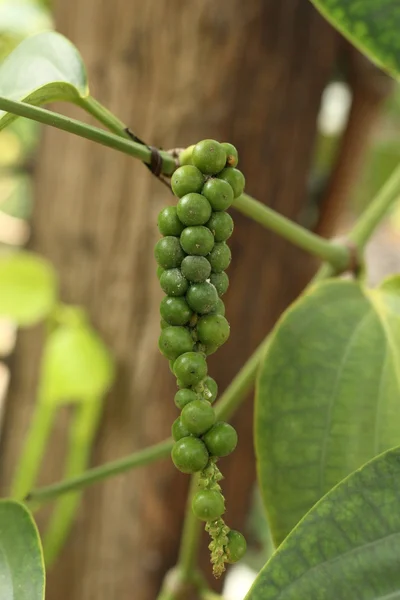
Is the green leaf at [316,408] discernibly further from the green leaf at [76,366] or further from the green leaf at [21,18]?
the green leaf at [21,18]

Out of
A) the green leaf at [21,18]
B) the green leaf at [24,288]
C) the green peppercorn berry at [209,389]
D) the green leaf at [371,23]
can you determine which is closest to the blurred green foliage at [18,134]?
the green leaf at [21,18]

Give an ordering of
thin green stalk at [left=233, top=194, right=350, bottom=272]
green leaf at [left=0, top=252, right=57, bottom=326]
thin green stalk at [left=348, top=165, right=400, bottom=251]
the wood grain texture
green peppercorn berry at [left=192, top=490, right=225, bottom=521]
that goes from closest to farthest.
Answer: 1. green peppercorn berry at [left=192, top=490, right=225, bottom=521]
2. thin green stalk at [left=233, top=194, right=350, bottom=272]
3. thin green stalk at [left=348, top=165, right=400, bottom=251]
4. the wood grain texture
5. green leaf at [left=0, top=252, right=57, bottom=326]

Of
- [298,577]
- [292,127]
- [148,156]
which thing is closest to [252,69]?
[292,127]

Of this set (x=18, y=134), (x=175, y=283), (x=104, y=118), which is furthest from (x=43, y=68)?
(x=18, y=134)

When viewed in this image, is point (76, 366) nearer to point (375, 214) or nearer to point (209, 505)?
point (375, 214)

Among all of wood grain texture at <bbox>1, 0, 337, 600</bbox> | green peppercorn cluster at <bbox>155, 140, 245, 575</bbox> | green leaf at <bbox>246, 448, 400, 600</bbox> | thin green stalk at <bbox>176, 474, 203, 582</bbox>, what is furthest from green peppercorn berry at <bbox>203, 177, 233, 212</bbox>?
wood grain texture at <bbox>1, 0, 337, 600</bbox>

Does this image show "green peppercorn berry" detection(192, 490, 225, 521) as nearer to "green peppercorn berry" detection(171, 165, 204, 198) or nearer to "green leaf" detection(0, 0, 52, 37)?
"green peppercorn berry" detection(171, 165, 204, 198)

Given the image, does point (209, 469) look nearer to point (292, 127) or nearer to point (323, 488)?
point (323, 488)
